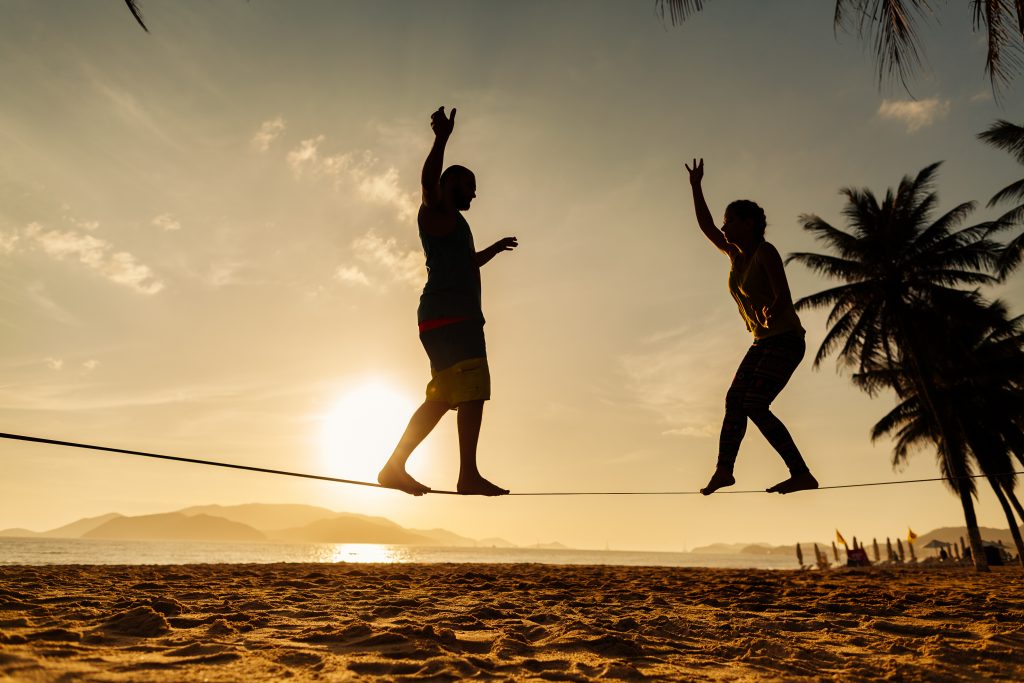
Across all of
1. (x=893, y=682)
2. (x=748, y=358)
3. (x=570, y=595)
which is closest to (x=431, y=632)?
A: (x=893, y=682)

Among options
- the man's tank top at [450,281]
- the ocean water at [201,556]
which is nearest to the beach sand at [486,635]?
the man's tank top at [450,281]

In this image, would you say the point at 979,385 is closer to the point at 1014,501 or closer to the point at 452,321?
the point at 1014,501

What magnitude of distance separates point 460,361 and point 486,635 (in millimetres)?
1679

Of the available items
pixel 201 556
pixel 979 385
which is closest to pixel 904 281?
pixel 979 385

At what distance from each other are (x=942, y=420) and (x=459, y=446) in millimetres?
21650

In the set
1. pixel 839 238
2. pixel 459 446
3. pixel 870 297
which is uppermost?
pixel 839 238

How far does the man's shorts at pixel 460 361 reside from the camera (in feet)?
11.6

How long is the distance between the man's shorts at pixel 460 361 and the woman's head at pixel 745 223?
217 cm

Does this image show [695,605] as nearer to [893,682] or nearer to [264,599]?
[893,682]

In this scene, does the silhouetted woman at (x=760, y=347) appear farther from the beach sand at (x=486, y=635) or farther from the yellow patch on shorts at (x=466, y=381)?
the yellow patch on shorts at (x=466, y=381)

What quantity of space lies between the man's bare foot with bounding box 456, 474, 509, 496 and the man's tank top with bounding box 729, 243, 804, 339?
2.15 m

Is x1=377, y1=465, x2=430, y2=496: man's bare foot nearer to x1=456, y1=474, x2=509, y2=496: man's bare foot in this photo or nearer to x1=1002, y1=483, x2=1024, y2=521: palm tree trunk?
x1=456, y1=474, x2=509, y2=496: man's bare foot

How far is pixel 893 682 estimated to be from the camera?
8.20 feet

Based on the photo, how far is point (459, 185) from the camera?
12.4 ft
